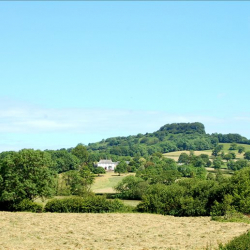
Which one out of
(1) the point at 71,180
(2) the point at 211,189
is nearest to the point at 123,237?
(2) the point at 211,189

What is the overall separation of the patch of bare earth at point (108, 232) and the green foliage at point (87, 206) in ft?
16.6

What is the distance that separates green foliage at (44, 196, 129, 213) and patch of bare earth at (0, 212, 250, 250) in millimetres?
5048

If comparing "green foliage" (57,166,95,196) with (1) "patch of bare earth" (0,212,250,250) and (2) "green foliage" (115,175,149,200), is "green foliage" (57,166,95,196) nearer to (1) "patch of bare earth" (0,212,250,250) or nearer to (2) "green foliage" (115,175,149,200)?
(2) "green foliage" (115,175,149,200)

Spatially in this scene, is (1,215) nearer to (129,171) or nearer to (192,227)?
(192,227)

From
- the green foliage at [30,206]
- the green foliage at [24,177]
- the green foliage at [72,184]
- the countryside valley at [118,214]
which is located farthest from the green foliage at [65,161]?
the green foliage at [30,206]

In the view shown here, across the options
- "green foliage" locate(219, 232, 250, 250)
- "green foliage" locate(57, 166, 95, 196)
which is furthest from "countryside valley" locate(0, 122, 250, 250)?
"green foliage" locate(57, 166, 95, 196)

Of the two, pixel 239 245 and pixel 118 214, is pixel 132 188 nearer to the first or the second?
pixel 118 214

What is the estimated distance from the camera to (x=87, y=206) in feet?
182

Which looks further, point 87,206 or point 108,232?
point 87,206

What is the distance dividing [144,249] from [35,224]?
1865 cm

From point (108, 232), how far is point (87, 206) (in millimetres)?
19308

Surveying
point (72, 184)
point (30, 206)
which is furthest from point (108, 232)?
point (72, 184)

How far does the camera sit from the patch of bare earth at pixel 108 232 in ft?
95.7

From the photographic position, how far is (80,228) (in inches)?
1548
